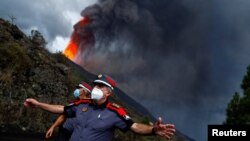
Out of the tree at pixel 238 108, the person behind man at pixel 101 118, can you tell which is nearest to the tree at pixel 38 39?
the tree at pixel 238 108

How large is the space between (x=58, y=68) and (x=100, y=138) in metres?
38.8

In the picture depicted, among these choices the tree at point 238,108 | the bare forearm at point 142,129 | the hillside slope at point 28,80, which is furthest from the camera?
the tree at point 238,108

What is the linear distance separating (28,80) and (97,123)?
3342cm

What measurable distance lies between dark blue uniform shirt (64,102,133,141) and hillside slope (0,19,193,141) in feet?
71.8

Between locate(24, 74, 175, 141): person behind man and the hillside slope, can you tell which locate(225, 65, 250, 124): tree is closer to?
the hillside slope

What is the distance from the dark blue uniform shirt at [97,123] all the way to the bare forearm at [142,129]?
0.22 feet

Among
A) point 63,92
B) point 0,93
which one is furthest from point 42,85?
point 0,93

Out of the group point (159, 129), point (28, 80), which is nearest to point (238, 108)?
point (28, 80)

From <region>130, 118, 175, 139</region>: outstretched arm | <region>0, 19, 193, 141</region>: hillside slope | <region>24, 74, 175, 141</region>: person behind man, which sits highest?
<region>0, 19, 193, 141</region>: hillside slope

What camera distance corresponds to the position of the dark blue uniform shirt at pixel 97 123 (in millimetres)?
5531

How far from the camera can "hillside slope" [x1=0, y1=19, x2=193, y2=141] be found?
30953 mm

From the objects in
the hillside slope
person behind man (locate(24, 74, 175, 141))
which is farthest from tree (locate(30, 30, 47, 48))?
person behind man (locate(24, 74, 175, 141))

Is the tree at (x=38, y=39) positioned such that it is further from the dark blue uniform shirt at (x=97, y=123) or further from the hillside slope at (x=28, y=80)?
the dark blue uniform shirt at (x=97, y=123)

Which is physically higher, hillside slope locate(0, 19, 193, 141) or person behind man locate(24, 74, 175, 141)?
hillside slope locate(0, 19, 193, 141)
